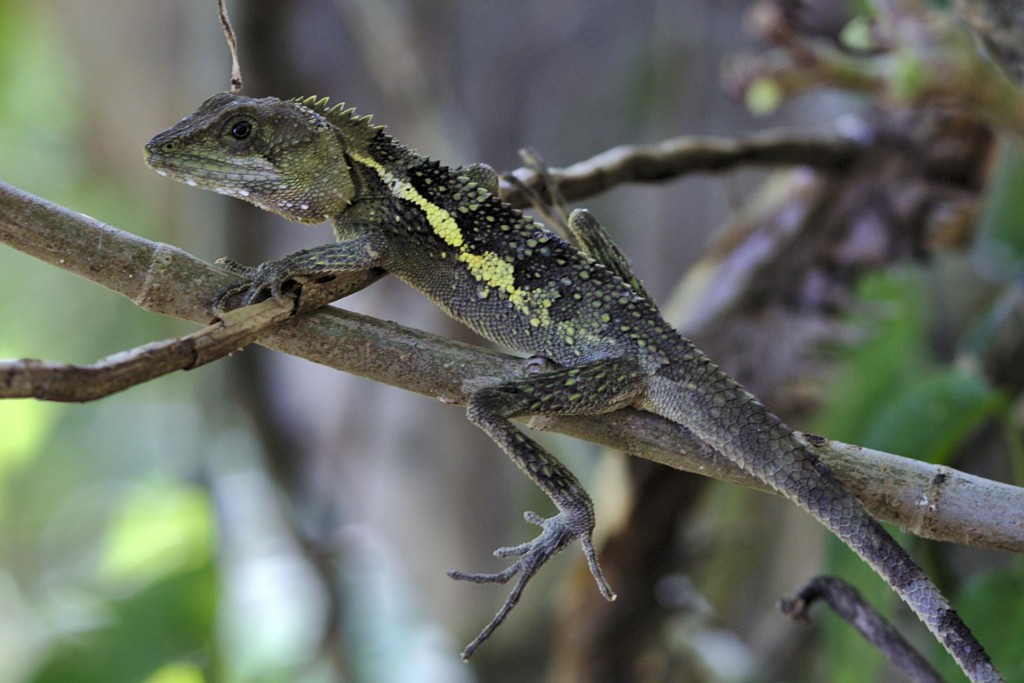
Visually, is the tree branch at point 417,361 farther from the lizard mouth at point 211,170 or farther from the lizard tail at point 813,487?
the lizard mouth at point 211,170

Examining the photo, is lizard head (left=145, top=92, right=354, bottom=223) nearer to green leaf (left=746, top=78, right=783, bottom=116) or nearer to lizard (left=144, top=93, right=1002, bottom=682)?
lizard (left=144, top=93, right=1002, bottom=682)

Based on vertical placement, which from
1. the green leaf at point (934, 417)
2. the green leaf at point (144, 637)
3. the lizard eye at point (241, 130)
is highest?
the lizard eye at point (241, 130)

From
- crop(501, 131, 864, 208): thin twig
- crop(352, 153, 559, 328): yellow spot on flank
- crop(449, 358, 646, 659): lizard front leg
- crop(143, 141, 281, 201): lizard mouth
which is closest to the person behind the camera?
crop(449, 358, 646, 659): lizard front leg

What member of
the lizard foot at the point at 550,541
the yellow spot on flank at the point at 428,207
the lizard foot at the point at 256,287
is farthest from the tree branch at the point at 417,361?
the yellow spot on flank at the point at 428,207

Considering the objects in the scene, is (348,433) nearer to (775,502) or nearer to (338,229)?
(775,502)

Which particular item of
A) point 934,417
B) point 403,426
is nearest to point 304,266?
point 934,417

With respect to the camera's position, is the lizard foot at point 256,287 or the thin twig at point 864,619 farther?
the thin twig at point 864,619

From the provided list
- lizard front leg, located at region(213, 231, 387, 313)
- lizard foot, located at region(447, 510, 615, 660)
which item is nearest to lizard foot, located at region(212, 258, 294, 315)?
lizard front leg, located at region(213, 231, 387, 313)

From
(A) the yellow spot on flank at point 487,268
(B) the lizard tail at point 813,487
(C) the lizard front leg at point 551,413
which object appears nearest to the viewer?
(B) the lizard tail at point 813,487
